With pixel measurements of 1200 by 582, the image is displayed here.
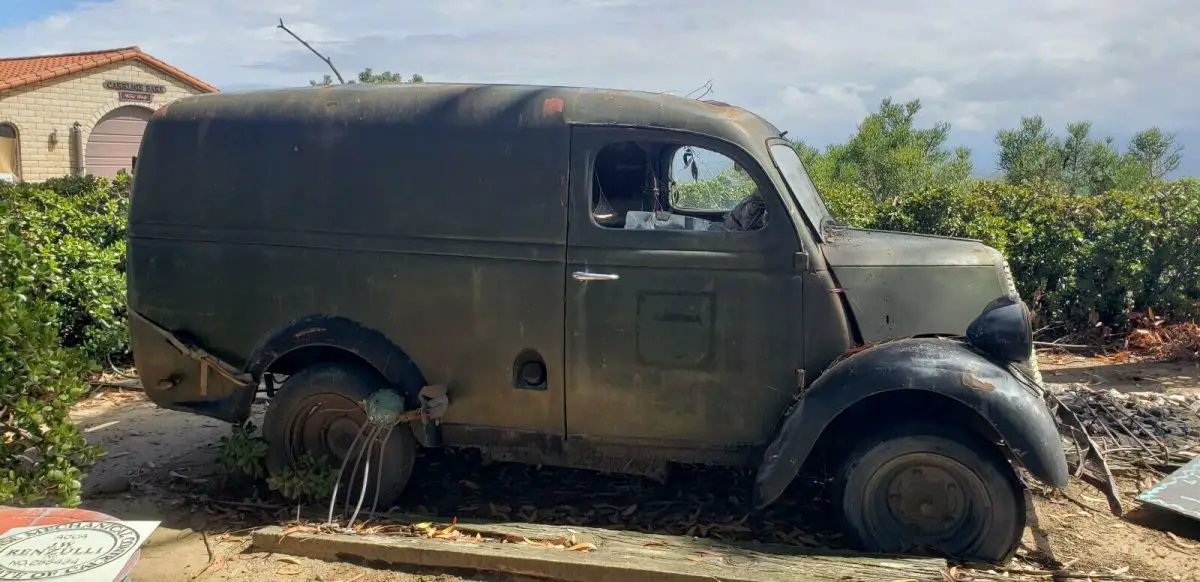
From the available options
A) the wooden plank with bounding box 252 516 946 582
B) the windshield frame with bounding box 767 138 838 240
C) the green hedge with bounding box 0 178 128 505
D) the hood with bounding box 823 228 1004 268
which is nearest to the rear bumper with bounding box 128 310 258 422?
the green hedge with bounding box 0 178 128 505

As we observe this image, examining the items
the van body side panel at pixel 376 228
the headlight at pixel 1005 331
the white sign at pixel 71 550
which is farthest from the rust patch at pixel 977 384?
the white sign at pixel 71 550

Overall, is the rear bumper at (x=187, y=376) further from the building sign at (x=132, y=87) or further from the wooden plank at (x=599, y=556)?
the building sign at (x=132, y=87)

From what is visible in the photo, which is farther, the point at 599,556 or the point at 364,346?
the point at 364,346

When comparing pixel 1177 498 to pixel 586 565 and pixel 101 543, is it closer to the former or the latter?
pixel 586 565

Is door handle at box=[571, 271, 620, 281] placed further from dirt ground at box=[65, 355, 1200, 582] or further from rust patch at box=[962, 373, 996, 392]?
rust patch at box=[962, 373, 996, 392]

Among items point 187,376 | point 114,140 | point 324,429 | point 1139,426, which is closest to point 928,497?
point 1139,426

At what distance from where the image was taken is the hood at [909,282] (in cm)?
438

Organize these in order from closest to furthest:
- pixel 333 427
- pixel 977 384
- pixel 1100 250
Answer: pixel 977 384 → pixel 333 427 → pixel 1100 250

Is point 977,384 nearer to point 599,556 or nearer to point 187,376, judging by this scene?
point 599,556

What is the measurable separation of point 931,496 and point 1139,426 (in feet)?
8.10

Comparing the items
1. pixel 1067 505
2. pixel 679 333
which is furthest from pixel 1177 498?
pixel 679 333

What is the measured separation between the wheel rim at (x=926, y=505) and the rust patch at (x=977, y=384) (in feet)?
1.25

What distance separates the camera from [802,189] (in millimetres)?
4711

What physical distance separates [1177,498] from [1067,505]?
526 mm
